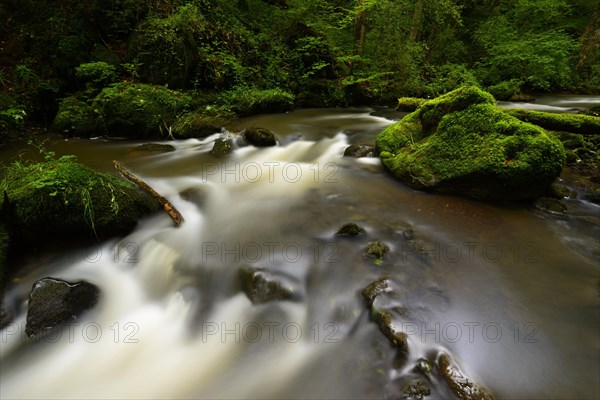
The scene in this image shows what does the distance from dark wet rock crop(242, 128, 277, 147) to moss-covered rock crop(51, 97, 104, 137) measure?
11.3 feet

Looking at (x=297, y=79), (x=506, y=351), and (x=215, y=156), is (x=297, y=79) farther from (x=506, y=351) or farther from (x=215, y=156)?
(x=506, y=351)

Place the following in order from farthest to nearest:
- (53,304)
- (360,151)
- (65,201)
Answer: (360,151) < (65,201) < (53,304)

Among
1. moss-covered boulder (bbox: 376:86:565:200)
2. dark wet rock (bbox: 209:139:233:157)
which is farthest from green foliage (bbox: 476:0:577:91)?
dark wet rock (bbox: 209:139:233:157)

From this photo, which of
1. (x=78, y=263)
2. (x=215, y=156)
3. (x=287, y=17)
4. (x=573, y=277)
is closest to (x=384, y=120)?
(x=215, y=156)

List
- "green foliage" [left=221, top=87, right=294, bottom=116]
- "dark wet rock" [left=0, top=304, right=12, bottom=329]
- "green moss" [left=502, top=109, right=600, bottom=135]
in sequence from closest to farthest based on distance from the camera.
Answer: "dark wet rock" [left=0, top=304, right=12, bottom=329], "green moss" [left=502, top=109, right=600, bottom=135], "green foliage" [left=221, top=87, right=294, bottom=116]

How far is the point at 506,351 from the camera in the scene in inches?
98.7

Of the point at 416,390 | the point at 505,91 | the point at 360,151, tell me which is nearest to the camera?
the point at 416,390

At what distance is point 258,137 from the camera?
7023mm

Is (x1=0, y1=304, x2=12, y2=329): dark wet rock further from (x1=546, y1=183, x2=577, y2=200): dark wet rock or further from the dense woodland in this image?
(x1=546, y1=183, x2=577, y2=200): dark wet rock

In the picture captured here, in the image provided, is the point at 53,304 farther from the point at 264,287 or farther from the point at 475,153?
the point at 475,153

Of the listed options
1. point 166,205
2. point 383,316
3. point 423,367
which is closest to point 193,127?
point 166,205

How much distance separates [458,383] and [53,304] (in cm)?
336

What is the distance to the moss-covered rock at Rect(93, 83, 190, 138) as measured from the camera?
24.0 ft

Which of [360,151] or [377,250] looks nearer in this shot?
[377,250]
